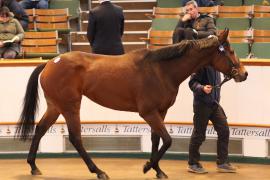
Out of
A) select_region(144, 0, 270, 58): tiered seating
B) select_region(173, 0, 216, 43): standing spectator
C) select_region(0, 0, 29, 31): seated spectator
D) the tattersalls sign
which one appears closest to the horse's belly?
select_region(173, 0, 216, 43): standing spectator

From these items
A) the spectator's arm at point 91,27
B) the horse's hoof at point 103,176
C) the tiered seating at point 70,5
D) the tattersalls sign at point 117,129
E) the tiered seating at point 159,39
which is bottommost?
the horse's hoof at point 103,176

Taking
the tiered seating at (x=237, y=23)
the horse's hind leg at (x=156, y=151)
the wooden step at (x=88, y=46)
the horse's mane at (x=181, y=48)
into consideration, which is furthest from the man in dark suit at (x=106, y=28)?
the wooden step at (x=88, y=46)

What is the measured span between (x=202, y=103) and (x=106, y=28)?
167cm

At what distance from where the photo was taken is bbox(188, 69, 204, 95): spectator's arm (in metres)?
7.74

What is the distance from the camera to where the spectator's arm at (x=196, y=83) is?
25.4ft

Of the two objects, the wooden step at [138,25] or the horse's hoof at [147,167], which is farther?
the wooden step at [138,25]

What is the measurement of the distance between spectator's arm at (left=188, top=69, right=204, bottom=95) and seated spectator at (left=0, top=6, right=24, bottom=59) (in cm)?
384

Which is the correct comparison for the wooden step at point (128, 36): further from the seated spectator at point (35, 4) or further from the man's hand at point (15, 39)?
the man's hand at point (15, 39)

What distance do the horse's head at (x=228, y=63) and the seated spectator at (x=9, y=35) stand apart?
4.29 metres

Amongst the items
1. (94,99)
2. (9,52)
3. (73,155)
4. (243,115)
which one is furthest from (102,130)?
(9,52)

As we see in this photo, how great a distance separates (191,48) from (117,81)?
35.2 inches

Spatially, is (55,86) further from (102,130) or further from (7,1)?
(7,1)

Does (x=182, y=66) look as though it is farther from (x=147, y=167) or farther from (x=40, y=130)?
(x=40, y=130)

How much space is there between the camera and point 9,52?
10789 millimetres
